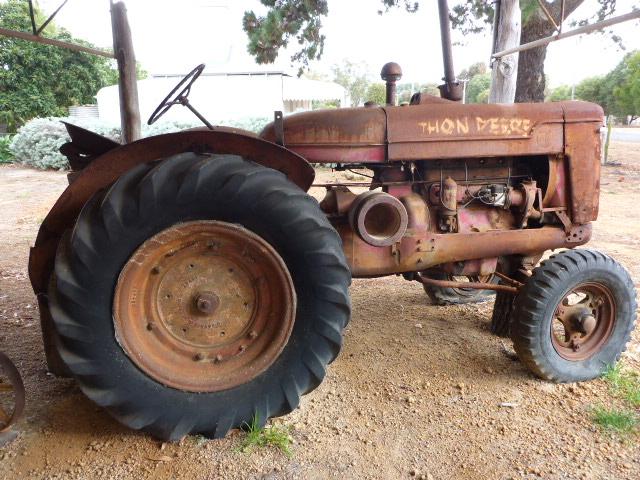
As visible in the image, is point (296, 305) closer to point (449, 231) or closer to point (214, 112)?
point (449, 231)

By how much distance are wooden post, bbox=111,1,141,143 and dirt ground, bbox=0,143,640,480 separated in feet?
8.42

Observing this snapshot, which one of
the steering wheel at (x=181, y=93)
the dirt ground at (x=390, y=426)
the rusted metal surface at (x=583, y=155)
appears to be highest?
the steering wheel at (x=181, y=93)

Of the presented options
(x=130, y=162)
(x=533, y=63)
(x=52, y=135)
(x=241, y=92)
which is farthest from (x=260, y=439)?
(x=241, y=92)

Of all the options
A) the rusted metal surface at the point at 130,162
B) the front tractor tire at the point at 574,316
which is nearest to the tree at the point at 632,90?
the front tractor tire at the point at 574,316

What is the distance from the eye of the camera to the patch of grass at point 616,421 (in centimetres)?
234

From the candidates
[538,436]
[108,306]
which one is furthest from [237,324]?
[538,436]

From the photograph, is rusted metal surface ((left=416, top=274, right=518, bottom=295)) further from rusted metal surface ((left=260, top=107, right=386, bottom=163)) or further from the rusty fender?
rusted metal surface ((left=260, top=107, right=386, bottom=163))

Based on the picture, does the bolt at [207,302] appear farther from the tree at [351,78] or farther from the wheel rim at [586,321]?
the tree at [351,78]

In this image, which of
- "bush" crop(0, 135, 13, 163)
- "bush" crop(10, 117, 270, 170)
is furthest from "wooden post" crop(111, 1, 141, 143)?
"bush" crop(0, 135, 13, 163)

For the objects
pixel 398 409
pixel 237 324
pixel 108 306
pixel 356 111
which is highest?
pixel 356 111

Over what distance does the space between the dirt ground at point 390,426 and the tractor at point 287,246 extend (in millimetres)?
173

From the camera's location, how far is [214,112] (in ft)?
59.0

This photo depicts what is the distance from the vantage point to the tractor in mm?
2010

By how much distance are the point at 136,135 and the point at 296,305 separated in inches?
161
